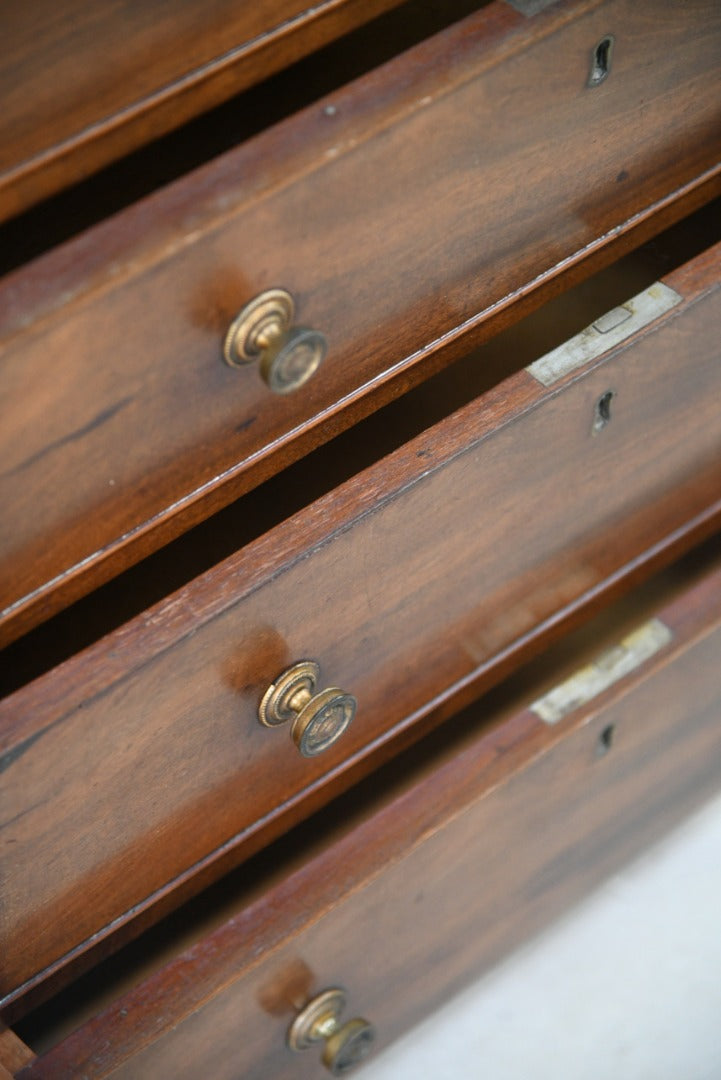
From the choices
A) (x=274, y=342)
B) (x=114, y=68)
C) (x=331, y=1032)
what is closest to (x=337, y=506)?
(x=274, y=342)

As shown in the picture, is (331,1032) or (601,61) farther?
(331,1032)

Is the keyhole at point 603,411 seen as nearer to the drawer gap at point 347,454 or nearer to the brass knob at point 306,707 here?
the drawer gap at point 347,454

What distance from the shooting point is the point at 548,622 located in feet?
2.51

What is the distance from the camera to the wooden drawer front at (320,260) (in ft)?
1.57

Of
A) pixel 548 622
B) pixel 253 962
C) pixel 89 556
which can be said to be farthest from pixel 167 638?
pixel 548 622

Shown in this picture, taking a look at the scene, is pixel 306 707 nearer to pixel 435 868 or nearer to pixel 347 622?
pixel 347 622

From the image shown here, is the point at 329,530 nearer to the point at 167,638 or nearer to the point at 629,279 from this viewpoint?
the point at 167,638

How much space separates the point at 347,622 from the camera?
63 centimetres

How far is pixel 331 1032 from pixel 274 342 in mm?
395

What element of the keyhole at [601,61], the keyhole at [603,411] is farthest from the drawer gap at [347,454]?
the keyhole at [601,61]

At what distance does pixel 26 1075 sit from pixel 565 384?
1.24ft

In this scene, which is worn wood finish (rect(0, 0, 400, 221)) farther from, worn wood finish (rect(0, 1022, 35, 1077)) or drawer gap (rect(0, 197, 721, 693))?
worn wood finish (rect(0, 1022, 35, 1077))

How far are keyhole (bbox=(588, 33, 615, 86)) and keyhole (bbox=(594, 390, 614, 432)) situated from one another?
142 mm

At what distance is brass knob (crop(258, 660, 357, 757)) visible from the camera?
0.61 meters
